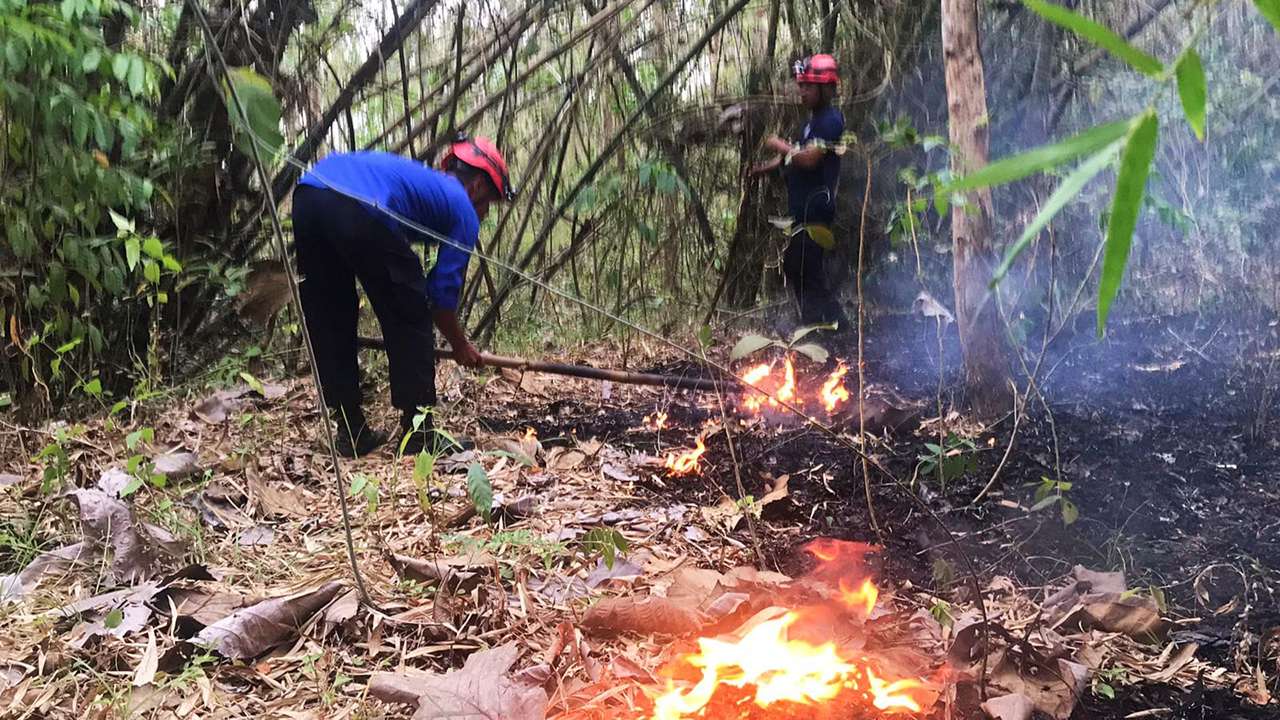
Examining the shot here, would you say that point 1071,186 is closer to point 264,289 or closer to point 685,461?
point 685,461

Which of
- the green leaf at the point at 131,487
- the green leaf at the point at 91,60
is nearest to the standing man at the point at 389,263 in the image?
the green leaf at the point at 91,60

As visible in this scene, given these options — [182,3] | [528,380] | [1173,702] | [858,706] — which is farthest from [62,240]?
[1173,702]

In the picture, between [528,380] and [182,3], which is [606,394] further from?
[182,3]

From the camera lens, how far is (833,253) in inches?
228

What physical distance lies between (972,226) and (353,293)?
256 centimetres

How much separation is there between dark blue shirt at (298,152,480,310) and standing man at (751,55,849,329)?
2003 millimetres

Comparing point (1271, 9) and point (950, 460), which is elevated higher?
point (1271, 9)

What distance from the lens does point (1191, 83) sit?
18.2 inches

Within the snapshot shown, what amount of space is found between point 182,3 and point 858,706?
4.00 m

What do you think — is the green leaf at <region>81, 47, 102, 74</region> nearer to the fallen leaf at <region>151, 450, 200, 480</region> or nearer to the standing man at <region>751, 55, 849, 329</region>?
the fallen leaf at <region>151, 450, 200, 480</region>

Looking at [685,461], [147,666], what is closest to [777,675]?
[147,666]

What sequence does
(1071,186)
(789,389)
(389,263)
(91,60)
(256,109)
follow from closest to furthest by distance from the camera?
(1071,186) → (256,109) → (91,60) → (389,263) → (789,389)

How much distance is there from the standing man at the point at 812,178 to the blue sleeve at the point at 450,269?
1.98m

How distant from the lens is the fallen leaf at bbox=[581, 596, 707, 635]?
1840 millimetres
